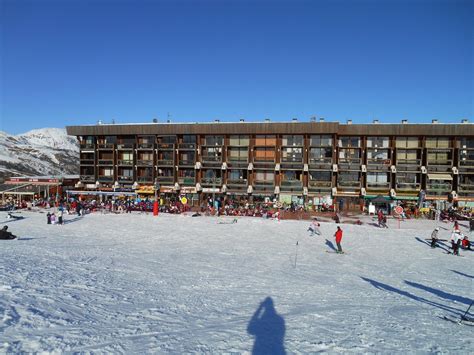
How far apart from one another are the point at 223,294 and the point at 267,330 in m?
2.87

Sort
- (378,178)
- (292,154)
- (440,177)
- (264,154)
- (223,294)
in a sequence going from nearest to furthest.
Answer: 1. (223,294)
2. (440,177)
3. (378,178)
4. (292,154)
5. (264,154)

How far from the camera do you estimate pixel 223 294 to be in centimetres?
1005

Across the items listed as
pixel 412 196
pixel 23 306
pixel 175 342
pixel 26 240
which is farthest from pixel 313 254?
pixel 412 196

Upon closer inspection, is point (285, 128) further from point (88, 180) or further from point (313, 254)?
point (88, 180)

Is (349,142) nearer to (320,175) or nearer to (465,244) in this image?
(320,175)

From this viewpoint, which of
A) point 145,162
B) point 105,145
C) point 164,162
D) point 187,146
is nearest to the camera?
point 187,146

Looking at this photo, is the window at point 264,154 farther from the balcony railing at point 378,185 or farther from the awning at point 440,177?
the awning at point 440,177

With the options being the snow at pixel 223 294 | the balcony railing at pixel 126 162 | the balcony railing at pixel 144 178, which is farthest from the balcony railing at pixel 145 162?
the snow at pixel 223 294

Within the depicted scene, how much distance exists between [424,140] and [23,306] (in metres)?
46.1

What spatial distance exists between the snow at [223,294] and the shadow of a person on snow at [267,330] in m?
0.05

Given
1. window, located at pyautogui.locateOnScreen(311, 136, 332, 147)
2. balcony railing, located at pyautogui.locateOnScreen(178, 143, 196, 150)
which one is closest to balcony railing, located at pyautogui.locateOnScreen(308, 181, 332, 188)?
window, located at pyautogui.locateOnScreen(311, 136, 332, 147)

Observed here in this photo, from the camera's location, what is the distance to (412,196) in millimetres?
41062

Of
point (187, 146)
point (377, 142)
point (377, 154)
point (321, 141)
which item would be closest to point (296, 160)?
point (321, 141)

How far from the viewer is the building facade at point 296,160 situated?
41.1 meters
